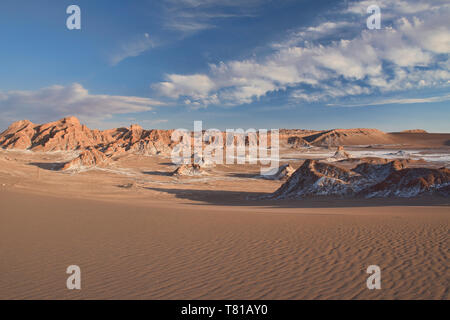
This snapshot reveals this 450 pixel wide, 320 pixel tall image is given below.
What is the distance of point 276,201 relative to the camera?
24688 mm

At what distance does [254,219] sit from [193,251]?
5.39m

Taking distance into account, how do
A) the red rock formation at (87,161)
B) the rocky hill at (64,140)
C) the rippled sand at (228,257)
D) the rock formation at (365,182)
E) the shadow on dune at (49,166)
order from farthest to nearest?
the rocky hill at (64,140), the red rock formation at (87,161), the shadow on dune at (49,166), the rock formation at (365,182), the rippled sand at (228,257)

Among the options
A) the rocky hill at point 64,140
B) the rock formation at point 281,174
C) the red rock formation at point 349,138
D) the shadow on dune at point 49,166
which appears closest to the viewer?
the rock formation at point 281,174

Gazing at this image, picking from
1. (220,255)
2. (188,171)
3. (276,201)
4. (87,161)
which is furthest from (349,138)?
(220,255)

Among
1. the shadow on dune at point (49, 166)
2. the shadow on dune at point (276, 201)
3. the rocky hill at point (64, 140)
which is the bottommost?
the shadow on dune at point (276, 201)

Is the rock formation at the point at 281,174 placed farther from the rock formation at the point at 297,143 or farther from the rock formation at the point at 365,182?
the rock formation at the point at 297,143

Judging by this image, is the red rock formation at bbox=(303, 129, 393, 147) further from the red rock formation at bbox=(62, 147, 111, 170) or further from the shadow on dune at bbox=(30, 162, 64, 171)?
the shadow on dune at bbox=(30, 162, 64, 171)

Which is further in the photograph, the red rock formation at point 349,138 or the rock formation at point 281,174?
the red rock formation at point 349,138

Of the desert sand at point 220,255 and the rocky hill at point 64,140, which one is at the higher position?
the rocky hill at point 64,140

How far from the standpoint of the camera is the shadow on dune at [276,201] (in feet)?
60.1

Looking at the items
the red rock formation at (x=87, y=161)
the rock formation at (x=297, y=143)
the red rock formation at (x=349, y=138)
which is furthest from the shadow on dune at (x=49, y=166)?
the red rock formation at (x=349, y=138)
